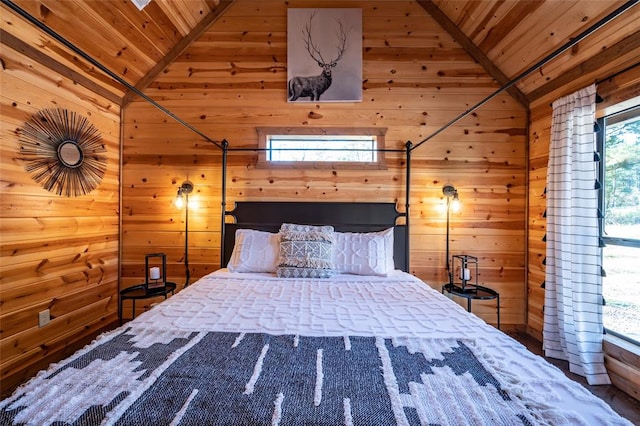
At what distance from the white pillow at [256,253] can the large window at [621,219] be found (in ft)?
8.32

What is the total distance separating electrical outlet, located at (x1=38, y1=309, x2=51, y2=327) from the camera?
215cm

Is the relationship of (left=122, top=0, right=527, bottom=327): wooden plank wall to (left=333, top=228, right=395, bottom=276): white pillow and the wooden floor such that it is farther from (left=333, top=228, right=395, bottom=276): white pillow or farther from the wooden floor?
the wooden floor

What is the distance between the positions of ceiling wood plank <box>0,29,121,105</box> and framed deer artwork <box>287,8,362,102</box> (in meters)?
1.75

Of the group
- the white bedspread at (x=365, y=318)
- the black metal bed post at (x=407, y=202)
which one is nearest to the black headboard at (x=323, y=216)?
the black metal bed post at (x=407, y=202)

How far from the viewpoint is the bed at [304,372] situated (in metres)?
0.72

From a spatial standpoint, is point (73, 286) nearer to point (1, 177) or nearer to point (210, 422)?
point (1, 177)

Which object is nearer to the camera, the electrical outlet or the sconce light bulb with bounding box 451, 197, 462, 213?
the electrical outlet

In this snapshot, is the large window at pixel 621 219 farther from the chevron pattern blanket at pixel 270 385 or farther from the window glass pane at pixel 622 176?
the chevron pattern blanket at pixel 270 385

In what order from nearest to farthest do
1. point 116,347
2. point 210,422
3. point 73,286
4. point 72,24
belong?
1. point 210,422
2. point 116,347
3. point 72,24
4. point 73,286

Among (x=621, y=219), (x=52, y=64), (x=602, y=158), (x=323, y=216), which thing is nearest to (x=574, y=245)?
(x=621, y=219)

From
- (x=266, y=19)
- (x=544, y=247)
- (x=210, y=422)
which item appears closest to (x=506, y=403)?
(x=210, y=422)

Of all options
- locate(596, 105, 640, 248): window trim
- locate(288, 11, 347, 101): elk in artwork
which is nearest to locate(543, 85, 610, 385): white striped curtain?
locate(596, 105, 640, 248): window trim

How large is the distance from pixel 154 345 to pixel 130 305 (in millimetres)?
2322

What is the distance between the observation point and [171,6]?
8.35 feet
